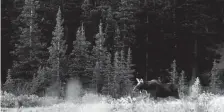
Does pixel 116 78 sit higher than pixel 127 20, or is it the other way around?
pixel 127 20

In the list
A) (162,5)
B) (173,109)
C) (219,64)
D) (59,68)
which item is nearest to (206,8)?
(162,5)

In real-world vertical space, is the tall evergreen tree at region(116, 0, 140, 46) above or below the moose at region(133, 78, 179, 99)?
above

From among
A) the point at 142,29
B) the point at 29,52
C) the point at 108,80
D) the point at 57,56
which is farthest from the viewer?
the point at 142,29

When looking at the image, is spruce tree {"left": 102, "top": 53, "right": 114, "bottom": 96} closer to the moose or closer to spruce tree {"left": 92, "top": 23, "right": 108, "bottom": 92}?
spruce tree {"left": 92, "top": 23, "right": 108, "bottom": 92}

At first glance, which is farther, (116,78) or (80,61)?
(80,61)

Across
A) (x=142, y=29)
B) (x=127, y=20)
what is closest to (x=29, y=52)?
(x=127, y=20)

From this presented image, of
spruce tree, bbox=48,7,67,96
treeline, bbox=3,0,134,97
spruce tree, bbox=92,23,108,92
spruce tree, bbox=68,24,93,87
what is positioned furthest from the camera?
spruce tree, bbox=68,24,93,87

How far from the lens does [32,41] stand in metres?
37.3

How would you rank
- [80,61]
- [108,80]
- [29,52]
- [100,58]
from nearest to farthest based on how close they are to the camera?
[108,80] → [100,58] → [80,61] → [29,52]

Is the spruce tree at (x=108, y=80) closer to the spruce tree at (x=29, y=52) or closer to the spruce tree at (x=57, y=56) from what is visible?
the spruce tree at (x=57, y=56)

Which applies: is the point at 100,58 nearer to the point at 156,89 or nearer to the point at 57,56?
the point at 57,56

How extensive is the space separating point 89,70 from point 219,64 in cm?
2071

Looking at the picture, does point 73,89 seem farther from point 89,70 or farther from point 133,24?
point 133,24

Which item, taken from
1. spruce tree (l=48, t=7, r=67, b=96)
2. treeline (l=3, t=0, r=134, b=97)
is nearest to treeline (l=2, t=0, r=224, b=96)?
treeline (l=3, t=0, r=134, b=97)
